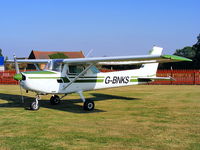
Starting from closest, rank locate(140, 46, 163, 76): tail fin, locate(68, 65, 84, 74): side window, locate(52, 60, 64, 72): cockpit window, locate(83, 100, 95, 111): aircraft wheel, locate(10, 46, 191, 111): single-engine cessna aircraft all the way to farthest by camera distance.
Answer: locate(10, 46, 191, 111): single-engine cessna aircraft → locate(83, 100, 95, 111): aircraft wheel → locate(52, 60, 64, 72): cockpit window → locate(68, 65, 84, 74): side window → locate(140, 46, 163, 76): tail fin

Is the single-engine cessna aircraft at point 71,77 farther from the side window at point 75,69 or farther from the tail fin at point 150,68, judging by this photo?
the tail fin at point 150,68

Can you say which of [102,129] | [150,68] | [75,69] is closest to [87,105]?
[75,69]

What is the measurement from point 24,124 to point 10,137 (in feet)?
4.81

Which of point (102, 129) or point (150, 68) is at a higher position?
point (150, 68)

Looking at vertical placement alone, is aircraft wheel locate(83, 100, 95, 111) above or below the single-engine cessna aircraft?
below

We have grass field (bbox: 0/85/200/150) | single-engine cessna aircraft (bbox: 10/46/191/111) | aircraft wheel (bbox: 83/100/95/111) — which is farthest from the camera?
aircraft wheel (bbox: 83/100/95/111)

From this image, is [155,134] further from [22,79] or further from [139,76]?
[139,76]

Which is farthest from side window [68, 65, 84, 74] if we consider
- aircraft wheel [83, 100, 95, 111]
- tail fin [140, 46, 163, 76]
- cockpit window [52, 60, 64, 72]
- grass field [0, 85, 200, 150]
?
tail fin [140, 46, 163, 76]

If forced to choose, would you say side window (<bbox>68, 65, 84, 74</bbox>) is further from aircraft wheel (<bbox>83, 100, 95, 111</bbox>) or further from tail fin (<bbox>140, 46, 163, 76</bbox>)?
tail fin (<bbox>140, 46, 163, 76</bbox>)

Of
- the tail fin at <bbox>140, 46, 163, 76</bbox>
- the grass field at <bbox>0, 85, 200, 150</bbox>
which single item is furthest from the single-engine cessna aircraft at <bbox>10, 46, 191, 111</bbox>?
the tail fin at <bbox>140, 46, 163, 76</bbox>

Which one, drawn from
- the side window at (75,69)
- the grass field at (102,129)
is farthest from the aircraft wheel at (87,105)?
the side window at (75,69)

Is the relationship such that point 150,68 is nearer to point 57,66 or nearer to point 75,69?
point 75,69

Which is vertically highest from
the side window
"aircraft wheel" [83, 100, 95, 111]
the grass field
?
the side window

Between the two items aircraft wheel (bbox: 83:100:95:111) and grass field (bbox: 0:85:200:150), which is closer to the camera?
grass field (bbox: 0:85:200:150)
